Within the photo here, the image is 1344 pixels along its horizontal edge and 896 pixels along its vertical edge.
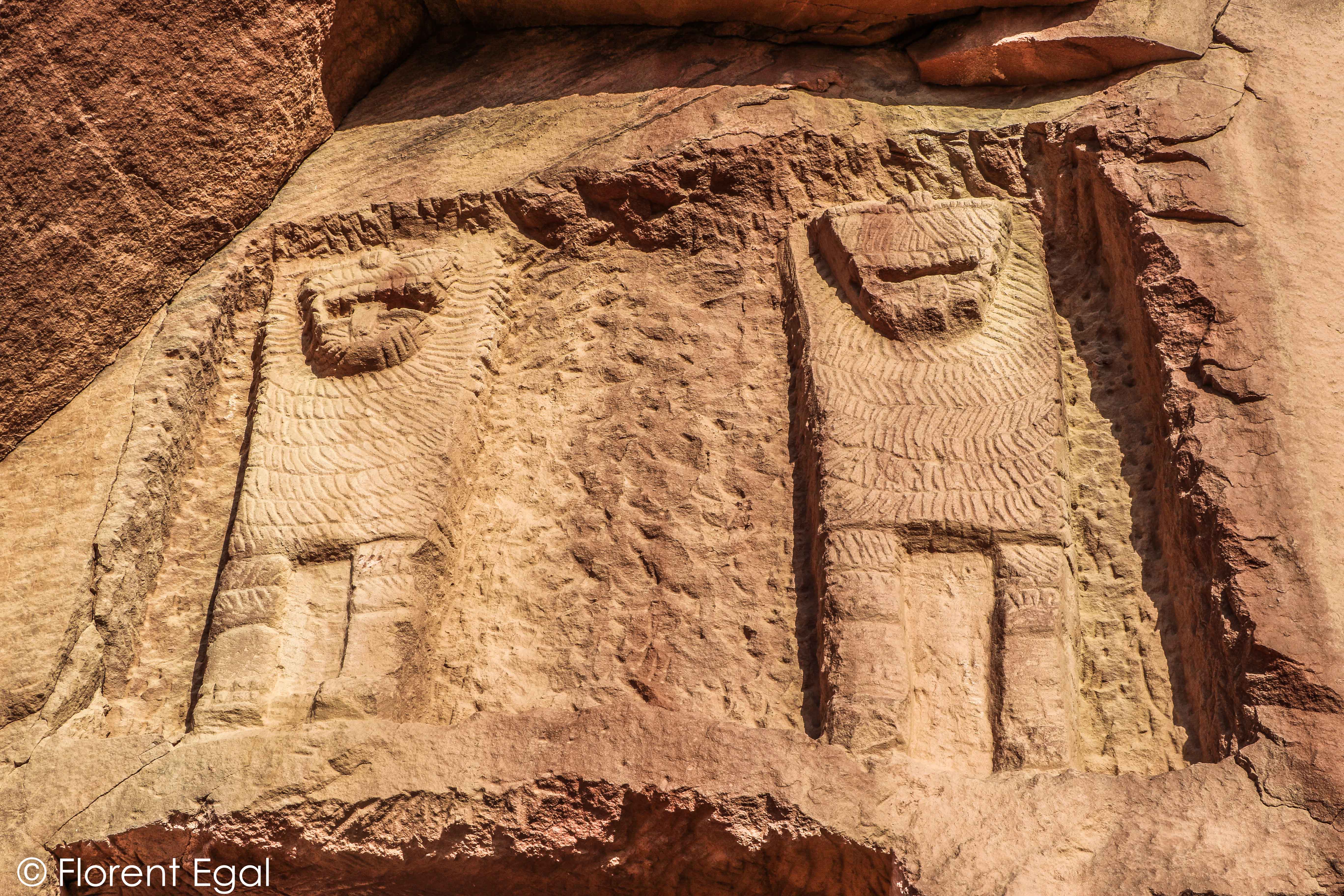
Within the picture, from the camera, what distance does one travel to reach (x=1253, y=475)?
324cm

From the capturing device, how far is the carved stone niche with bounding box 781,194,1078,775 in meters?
3.27

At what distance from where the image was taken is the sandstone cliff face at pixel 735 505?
312 centimetres

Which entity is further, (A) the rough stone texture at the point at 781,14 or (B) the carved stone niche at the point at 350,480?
(A) the rough stone texture at the point at 781,14

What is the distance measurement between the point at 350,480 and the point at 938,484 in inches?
73.2

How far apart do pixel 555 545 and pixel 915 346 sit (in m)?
1.33

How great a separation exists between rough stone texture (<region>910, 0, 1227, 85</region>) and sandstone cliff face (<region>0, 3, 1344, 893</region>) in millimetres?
46

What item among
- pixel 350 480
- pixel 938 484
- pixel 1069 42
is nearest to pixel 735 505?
pixel 938 484

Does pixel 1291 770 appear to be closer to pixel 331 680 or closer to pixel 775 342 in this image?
pixel 775 342

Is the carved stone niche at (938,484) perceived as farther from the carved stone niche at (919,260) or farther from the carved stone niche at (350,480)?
the carved stone niche at (350,480)

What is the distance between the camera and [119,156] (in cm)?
445

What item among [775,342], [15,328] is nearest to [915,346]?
[775,342]

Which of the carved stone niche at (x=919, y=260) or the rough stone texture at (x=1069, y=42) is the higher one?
the rough stone texture at (x=1069, y=42)

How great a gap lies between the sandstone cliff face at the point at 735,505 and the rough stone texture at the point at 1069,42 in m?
0.05

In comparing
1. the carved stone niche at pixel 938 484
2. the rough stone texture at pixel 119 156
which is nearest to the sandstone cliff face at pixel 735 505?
the carved stone niche at pixel 938 484
